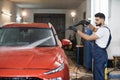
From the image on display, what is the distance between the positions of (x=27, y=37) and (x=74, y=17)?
14259 millimetres

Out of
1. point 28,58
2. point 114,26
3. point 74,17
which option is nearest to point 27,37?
point 28,58

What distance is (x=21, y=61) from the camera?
4.16 meters

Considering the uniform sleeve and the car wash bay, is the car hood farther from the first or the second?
the car wash bay

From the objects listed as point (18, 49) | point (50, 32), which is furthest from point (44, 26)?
point (18, 49)

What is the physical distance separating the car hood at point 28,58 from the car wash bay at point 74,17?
3.21 metres

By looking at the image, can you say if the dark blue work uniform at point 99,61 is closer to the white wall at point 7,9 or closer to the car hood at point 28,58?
the car hood at point 28,58

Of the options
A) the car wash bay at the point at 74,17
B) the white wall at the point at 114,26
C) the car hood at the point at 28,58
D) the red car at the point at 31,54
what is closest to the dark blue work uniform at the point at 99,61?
the red car at the point at 31,54

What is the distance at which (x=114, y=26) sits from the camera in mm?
9555

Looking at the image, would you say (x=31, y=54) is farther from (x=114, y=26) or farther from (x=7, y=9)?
(x=7, y=9)

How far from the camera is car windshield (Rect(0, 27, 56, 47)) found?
5.13 meters

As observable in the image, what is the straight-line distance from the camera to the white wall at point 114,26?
9453 millimetres

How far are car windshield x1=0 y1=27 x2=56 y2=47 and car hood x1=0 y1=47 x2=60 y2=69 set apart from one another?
367mm

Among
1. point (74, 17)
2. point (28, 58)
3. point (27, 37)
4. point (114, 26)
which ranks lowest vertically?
point (28, 58)

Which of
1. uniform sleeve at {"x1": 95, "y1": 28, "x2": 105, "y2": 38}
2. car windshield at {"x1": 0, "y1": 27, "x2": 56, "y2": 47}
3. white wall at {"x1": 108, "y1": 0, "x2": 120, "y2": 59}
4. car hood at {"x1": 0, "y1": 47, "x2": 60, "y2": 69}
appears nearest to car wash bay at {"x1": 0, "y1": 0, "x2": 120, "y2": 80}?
white wall at {"x1": 108, "y1": 0, "x2": 120, "y2": 59}
